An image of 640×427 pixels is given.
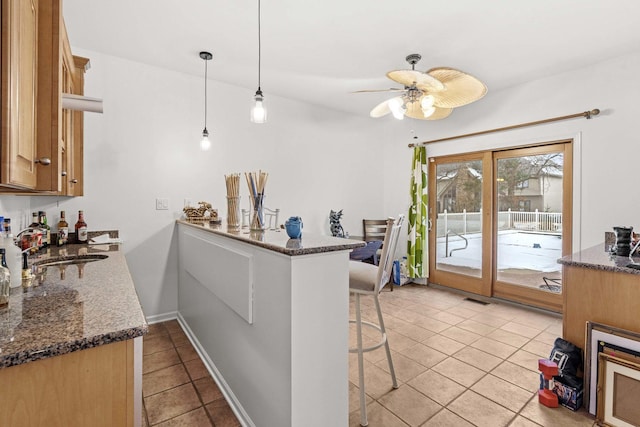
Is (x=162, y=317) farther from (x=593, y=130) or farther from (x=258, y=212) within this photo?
(x=593, y=130)

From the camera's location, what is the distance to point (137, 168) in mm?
3025

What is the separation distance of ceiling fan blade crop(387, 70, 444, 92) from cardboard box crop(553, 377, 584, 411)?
209 centimetres

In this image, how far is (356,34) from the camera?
8.26 feet

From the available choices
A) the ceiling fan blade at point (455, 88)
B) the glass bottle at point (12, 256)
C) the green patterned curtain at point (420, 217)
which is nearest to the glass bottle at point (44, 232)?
the glass bottle at point (12, 256)

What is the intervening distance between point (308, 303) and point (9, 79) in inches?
46.1

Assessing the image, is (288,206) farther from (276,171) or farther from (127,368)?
(127,368)

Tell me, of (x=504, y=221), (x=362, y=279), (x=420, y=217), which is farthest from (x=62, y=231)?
(x=504, y=221)

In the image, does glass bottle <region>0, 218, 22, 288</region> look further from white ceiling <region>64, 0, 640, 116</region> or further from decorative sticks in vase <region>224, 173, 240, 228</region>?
white ceiling <region>64, 0, 640, 116</region>

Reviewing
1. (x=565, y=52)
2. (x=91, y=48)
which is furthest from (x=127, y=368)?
(x=565, y=52)

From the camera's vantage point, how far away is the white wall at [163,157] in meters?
2.86

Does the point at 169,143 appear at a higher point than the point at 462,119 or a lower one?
lower

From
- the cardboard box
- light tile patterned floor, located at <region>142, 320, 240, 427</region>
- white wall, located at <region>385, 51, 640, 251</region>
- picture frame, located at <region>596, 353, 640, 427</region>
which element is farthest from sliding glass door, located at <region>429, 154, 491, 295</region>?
light tile patterned floor, located at <region>142, 320, 240, 427</region>

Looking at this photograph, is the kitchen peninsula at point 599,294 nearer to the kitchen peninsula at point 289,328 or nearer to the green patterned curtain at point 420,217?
the kitchen peninsula at point 289,328

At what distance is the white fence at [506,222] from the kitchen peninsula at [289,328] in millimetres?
A: 3106
